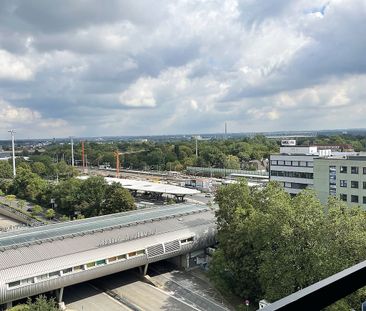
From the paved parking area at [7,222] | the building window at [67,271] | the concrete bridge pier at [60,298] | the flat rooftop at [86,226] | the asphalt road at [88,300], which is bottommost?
the paved parking area at [7,222]

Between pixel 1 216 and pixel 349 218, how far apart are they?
2902 centimetres

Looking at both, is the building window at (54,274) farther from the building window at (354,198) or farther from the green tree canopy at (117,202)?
the building window at (354,198)

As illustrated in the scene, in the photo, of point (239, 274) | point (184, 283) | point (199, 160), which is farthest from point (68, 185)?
point (199, 160)

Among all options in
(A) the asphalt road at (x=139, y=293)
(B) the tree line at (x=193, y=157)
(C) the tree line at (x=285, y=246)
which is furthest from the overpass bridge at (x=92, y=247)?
(B) the tree line at (x=193, y=157)

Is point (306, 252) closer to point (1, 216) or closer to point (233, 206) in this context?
point (233, 206)

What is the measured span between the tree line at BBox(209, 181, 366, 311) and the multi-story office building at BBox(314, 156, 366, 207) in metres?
10.3

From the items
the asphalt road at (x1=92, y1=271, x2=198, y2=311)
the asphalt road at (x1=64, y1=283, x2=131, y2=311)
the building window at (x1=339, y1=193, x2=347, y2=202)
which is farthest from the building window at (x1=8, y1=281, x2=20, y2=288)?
the building window at (x1=339, y1=193, x2=347, y2=202)

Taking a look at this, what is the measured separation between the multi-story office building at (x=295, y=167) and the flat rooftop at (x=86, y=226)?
9.98 m

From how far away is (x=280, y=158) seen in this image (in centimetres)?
3084

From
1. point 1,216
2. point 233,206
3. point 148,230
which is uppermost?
point 233,206

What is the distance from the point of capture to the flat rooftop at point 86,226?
15.8 meters

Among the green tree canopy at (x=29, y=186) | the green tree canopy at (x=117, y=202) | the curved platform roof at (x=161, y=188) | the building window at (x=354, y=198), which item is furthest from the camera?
the green tree canopy at (x=29, y=186)

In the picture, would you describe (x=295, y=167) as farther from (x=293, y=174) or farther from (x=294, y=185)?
(x=294, y=185)

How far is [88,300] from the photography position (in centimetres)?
1484
